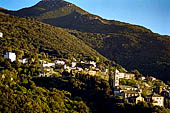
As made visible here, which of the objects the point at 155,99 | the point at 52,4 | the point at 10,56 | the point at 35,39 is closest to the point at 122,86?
the point at 155,99

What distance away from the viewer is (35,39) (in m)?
87.5

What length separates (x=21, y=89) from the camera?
4475 cm

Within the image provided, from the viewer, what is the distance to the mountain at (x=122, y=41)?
3812 inches

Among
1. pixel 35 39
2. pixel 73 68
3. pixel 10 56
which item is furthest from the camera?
pixel 35 39

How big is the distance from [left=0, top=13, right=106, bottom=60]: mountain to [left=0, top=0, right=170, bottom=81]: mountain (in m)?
13.6

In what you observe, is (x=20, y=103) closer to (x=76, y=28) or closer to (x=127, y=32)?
(x=127, y=32)

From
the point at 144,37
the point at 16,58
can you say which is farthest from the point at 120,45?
the point at 16,58

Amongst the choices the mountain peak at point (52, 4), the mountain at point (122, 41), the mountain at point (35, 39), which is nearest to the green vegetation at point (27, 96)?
the mountain at point (35, 39)

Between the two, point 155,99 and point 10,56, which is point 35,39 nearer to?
point 10,56

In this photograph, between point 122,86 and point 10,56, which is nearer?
point 122,86

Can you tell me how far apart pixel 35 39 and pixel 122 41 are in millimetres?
39628

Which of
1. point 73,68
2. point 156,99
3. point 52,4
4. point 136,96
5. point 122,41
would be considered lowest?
point 156,99

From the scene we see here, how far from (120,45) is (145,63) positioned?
1928cm

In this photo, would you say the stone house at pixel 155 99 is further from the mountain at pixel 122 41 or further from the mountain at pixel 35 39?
the mountain at pixel 122 41
